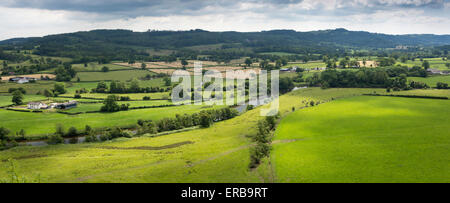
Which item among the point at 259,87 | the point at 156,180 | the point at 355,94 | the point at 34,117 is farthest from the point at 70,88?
the point at 355,94

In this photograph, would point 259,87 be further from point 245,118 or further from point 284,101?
point 245,118

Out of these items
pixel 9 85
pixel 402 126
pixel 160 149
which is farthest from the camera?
pixel 9 85

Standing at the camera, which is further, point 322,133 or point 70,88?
point 70,88

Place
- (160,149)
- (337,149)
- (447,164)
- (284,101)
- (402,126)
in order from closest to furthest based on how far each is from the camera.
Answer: (447,164), (337,149), (160,149), (402,126), (284,101)

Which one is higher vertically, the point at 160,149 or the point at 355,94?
the point at 355,94

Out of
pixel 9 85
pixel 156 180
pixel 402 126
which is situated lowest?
pixel 156 180

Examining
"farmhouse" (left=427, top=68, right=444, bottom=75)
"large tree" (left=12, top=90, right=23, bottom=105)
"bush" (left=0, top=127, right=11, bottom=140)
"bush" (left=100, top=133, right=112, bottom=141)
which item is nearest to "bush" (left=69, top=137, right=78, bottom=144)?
"bush" (left=100, top=133, right=112, bottom=141)

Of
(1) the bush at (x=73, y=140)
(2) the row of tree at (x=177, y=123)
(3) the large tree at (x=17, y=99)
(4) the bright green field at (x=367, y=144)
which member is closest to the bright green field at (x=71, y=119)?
(1) the bush at (x=73, y=140)

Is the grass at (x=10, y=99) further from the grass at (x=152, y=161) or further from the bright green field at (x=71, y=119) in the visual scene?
the grass at (x=152, y=161)
